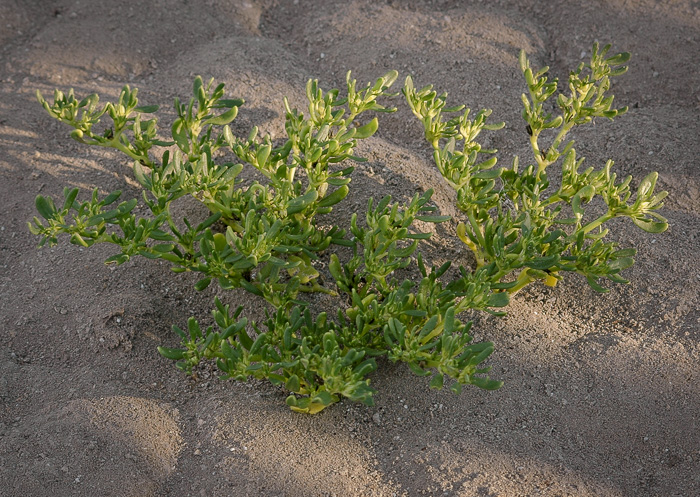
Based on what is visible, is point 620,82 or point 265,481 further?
point 620,82

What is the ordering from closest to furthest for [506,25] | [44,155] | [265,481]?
[265,481] < [44,155] < [506,25]

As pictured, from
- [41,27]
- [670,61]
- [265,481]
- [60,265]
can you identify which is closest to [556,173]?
[670,61]

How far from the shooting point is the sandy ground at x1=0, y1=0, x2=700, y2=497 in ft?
7.51

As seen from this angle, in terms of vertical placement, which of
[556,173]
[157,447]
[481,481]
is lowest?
[157,447]

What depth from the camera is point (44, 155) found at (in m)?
3.31

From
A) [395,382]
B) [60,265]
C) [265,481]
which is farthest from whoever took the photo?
[60,265]

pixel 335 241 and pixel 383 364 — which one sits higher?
pixel 335 241

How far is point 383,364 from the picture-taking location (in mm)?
2566

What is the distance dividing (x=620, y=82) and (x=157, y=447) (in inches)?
116

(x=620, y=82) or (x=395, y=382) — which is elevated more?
(x=620, y=82)

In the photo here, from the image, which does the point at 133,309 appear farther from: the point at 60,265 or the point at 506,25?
the point at 506,25

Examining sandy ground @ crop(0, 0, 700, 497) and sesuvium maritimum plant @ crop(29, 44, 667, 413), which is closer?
sesuvium maritimum plant @ crop(29, 44, 667, 413)

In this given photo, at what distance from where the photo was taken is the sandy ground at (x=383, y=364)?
229 cm

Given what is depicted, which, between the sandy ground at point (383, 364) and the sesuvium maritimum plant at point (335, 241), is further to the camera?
the sandy ground at point (383, 364)
